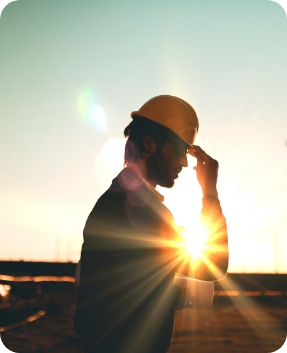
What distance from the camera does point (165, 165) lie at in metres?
2.82

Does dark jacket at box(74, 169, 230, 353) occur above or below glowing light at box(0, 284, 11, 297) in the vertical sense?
above

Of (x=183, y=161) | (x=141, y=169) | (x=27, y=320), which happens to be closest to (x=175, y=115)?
(x=183, y=161)

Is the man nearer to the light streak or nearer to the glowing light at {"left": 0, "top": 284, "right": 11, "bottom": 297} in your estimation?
the light streak

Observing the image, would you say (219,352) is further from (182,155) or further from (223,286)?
(223,286)

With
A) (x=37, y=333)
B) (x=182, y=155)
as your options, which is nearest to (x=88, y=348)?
(x=182, y=155)

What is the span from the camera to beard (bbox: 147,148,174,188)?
111 inches

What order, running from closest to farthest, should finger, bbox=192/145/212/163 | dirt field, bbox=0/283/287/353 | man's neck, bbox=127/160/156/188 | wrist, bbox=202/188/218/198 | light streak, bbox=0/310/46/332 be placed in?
man's neck, bbox=127/160/156/188, wrist, bbox=202/188/218/198, finger, bbox=192/145/212/163, dirt field, bbox=0/283/287/353, light streak, bbox=0/310/46/332

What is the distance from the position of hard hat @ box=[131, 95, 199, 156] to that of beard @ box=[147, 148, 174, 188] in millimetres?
205

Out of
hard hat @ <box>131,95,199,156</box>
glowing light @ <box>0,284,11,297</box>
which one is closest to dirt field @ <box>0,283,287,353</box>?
glowing light @ <box>0,284,11,297</box>

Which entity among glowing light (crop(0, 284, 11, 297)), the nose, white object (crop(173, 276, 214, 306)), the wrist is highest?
the nose

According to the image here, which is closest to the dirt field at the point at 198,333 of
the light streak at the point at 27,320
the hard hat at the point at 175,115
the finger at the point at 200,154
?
the light streak at the point at 27,320

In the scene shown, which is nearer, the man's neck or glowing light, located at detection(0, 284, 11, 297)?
the man's neck

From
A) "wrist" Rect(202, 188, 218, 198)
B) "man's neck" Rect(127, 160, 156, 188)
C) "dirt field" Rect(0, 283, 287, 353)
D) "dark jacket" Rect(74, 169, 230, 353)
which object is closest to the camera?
"dark jacket" Rect(74, 169, 230, 353)

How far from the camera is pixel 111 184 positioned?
8.59 feet
